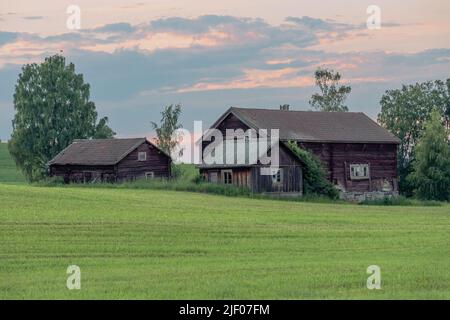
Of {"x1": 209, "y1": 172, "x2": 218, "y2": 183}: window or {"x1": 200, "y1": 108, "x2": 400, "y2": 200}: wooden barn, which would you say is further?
{"x1": 209, "y1": 172, "x2": 218, "y2": 183}: window

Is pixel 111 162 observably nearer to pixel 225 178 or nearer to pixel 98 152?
pixel 98 152

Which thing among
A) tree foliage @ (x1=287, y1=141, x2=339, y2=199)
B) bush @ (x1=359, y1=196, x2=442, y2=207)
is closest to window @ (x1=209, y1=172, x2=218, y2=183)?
tree foliage @ (x1=287, y1=141, x2=339, y2=199)

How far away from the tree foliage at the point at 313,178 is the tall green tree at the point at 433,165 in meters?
16.4

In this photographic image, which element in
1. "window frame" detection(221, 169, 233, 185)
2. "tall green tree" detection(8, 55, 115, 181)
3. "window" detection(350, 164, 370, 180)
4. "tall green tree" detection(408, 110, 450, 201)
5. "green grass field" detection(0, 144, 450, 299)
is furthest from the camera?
"tall green tree" detection(8, 55, 115, 181)

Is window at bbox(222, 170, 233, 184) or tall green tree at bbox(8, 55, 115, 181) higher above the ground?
tall green tree at bbox(8, 55, 115, 181)

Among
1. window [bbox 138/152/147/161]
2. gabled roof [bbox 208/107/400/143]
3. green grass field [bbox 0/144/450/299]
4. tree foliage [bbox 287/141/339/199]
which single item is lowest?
green grass field [bbox 0/144/450/299]

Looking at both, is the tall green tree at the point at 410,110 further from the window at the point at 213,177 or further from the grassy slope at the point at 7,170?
the grassy slope at the point at 7,170

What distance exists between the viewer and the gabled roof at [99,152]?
74250 millimetres

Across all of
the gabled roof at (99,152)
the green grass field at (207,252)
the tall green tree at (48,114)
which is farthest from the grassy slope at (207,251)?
the tall green tree at (48,114)

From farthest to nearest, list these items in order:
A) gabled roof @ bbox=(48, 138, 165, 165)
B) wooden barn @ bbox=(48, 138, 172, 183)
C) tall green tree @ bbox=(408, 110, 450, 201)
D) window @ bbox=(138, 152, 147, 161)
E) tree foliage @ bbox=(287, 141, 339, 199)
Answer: tall green tree @ bbox=(408, 110, 450, 201)
window @ bbox=(138, 152, 147, 161)
gabled roof @ bbox=(48, 138, 165, 165)
wooden barn @ bbox=(48, 138, 172, 183)
tree foliage @ bbox=(287, 141, 339, 199)

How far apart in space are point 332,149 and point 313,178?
20.7 feet

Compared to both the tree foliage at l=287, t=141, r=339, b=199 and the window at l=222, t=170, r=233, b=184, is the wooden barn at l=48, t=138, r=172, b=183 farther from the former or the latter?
the tree foliage at l=287, t=141, r=339, b=199

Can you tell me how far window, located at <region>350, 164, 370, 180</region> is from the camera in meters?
71.5
